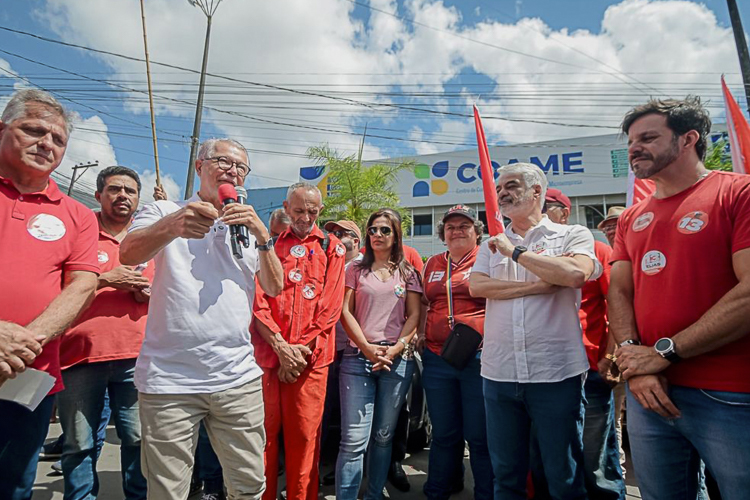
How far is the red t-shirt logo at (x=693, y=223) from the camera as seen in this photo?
1.82 meters

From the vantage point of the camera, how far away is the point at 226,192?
2.16 metres

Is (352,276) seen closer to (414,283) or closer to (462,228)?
(414,283)

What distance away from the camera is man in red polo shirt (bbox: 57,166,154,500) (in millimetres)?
2656

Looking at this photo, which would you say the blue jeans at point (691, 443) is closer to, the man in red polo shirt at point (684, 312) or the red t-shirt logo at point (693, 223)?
the man in red polo shirt at point (684, 312)

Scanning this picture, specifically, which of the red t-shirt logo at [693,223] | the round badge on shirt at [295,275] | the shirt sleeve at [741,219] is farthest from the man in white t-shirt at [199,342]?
the shirt sleeve at [741,219]

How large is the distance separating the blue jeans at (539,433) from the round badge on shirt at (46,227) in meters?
2.39

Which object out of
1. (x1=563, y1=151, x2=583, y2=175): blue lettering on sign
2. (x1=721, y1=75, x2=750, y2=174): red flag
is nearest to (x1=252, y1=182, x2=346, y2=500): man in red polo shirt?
(x1=721, y1=75, x2=750, y2=174): red flag

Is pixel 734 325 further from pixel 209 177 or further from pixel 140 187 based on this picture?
pixel 140 187

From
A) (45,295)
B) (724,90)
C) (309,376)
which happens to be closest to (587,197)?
(724,90)

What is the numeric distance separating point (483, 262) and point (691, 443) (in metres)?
1.40

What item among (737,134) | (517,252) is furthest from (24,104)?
(737,134)

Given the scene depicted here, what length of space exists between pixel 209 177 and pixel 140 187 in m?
1.45

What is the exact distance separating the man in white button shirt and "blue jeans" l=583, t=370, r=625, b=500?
66cm

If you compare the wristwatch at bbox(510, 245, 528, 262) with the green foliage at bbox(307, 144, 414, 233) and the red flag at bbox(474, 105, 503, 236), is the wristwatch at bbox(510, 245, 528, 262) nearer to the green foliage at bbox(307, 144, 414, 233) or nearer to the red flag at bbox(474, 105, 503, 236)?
the red flag at bbox(474, 105, 503, 236)
